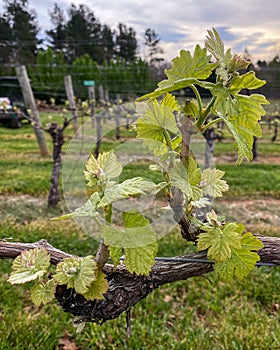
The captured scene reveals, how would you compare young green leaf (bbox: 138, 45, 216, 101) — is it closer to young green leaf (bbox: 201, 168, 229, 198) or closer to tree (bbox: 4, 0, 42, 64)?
young green leaf (bbox: 201, 168, 229, 198)

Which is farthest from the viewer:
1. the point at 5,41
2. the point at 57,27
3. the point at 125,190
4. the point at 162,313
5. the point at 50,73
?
the point at 57,27

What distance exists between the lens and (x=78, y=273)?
0.62 meters

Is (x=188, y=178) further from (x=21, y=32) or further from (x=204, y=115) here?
(x=21, y=32)

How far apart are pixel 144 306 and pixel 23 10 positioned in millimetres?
22017

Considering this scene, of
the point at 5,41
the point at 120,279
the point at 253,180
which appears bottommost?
the point at 253,180

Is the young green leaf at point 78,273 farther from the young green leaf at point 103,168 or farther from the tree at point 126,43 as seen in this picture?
the tree at point 126,43

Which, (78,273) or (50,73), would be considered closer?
(78,273)

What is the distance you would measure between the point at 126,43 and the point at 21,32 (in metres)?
5.91

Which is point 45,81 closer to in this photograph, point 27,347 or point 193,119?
point 27,347

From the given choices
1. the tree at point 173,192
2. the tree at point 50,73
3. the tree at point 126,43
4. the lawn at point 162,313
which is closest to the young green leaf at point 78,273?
the tree at point 173,192

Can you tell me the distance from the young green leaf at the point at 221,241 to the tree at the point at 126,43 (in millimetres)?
20665

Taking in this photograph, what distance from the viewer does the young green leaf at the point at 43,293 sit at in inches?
25.3

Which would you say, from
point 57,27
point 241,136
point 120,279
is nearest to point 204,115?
point 241,136

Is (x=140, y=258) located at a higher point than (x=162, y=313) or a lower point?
higher
